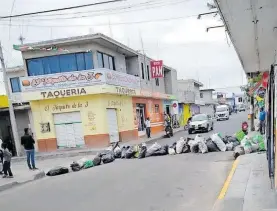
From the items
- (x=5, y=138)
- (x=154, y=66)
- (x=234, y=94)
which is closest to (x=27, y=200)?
(x=5, y=138)

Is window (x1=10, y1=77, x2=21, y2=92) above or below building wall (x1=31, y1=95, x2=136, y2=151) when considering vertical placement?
above

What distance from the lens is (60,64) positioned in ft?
77.5

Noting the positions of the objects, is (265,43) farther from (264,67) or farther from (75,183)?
(75,183)

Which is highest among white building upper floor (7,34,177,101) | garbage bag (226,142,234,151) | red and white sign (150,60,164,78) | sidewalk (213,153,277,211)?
white building upper floor (7,34,177,101)

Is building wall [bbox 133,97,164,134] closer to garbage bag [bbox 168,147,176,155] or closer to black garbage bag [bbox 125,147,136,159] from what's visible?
black garbage bag [bbox 125,147,136,159]

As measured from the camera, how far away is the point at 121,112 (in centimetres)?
2594

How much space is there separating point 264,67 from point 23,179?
31.0 feet

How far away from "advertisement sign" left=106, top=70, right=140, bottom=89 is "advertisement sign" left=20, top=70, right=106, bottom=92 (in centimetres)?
89

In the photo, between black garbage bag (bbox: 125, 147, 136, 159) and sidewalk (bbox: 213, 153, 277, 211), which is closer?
sidewalk (bbox: 213, 153, 277, 211)

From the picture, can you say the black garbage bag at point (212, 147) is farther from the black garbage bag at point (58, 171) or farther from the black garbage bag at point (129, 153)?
the black garbage bag at point (58, 171)

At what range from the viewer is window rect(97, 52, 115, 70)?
23.8m

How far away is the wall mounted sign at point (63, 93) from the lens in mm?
22359

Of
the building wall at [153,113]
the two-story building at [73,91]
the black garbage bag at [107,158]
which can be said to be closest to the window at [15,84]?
the two-story building at [73,91]

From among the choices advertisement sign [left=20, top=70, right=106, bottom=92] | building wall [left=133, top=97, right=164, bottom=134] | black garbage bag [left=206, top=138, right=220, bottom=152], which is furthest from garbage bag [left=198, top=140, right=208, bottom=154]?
building wall [left=133, top=97, right=164, bottom=134]
